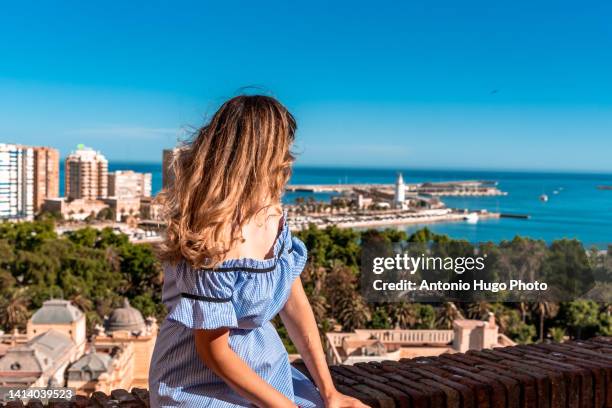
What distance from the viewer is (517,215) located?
80500 millimetres

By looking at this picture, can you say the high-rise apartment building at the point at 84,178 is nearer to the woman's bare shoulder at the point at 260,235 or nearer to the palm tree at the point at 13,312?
the palm tree at the point at 13,312

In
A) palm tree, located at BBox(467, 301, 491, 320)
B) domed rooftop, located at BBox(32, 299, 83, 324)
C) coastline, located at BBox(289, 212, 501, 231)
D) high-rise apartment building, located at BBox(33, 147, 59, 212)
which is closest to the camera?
domed rooftop, located at BBox(32, 299, 83, 324)

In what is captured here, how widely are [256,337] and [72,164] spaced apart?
260 feet

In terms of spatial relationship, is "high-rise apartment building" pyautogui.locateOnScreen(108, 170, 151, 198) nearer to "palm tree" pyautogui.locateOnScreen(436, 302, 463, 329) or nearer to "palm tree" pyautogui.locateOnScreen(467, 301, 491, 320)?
"palm tree" pyautogui.locateOnScreen(436, 302, 463, 329)

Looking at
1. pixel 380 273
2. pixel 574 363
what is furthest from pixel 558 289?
pixel 574 363

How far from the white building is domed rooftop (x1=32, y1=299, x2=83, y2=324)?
39.1m

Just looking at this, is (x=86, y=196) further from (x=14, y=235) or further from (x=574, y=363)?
(x=574, y=363)

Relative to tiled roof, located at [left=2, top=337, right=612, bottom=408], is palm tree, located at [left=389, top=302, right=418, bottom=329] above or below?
below

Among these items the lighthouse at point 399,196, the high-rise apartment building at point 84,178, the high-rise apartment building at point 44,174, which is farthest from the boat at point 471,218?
the high-rise apartment building at point 44,174

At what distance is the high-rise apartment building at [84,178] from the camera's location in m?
75.4

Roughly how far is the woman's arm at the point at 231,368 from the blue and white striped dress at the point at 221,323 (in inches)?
1.3

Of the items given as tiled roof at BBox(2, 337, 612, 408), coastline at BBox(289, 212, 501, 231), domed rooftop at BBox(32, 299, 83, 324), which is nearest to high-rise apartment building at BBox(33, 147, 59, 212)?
coastline at BBox(289, 212, 501, 231)

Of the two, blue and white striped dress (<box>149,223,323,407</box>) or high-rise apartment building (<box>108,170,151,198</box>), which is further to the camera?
high-rise apartment building (<box>108,170,151,198</box>)

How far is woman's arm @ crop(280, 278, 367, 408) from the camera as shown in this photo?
1858 mm
